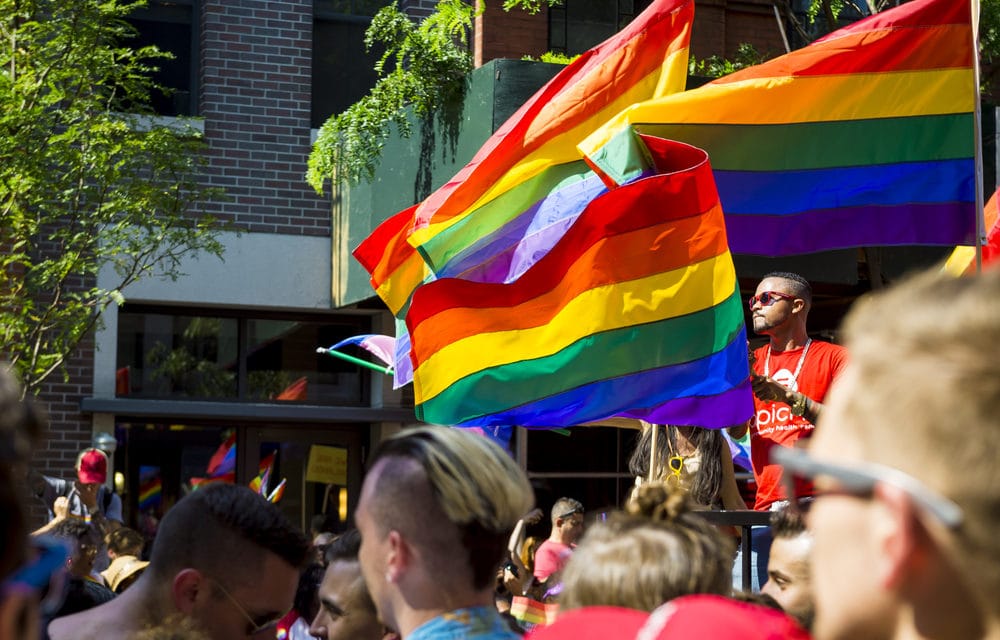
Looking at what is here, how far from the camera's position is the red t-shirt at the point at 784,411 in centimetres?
662

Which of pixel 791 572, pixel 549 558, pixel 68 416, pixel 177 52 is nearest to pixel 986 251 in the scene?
pixel 791 572

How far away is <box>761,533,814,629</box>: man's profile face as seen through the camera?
405 centimetres

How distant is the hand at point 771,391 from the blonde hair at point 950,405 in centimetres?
475

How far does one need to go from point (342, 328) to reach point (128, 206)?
3523mm

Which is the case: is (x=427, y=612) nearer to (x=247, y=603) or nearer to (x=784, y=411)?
→ (x=247, y=603)

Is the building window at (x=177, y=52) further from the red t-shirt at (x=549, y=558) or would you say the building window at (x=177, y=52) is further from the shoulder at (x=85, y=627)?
the shoulder at (x=85, y=627)

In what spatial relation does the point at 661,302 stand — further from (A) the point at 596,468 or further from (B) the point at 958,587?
(A) the point at 596,468

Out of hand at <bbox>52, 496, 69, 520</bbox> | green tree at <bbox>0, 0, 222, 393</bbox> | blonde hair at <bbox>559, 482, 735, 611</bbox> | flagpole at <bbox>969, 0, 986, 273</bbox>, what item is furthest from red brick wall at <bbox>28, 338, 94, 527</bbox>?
blonde hair at <bbox>559, 482, 735, 611</bbox>

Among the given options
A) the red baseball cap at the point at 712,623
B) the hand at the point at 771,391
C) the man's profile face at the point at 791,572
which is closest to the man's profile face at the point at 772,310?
the hand at the point at 771,391

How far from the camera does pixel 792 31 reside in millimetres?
13531

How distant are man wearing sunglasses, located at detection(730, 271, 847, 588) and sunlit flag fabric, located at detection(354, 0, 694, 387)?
1586 millimetres

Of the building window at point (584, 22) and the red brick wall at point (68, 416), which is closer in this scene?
the red brick wall at point (68, 416)

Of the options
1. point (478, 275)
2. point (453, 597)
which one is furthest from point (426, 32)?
point (453, 597)

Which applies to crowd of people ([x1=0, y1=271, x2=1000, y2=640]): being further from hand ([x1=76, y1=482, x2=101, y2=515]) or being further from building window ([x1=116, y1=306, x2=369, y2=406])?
building window ([x1=116, y1=306, x2=369, y2=406])
